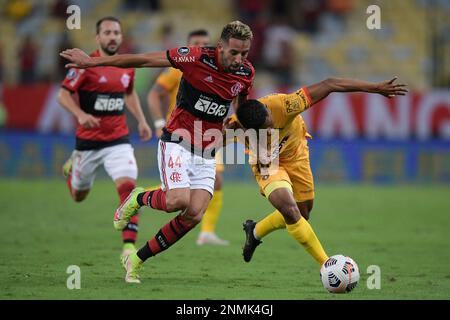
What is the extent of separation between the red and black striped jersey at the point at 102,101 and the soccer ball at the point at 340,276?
373 cm

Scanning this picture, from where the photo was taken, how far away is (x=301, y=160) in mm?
9195

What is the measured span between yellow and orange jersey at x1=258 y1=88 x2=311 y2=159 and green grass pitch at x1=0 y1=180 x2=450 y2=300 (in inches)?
51.6

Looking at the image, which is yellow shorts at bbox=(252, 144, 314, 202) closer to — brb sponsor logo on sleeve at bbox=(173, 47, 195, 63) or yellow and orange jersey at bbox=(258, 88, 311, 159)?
yellow and orange jersey at bbox=(258, 88, 311, 159)

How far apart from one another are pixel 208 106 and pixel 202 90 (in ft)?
0.54

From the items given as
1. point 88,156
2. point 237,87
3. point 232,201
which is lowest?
point 232,201

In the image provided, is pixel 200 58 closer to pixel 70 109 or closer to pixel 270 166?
pixel 270 166

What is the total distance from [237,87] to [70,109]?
256 cm

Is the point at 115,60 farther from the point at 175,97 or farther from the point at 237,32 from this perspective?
the point at 175,97

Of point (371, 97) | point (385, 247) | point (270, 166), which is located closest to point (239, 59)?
point (270, 166)

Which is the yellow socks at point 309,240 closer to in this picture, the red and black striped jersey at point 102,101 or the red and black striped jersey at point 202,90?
the red and black striped jersey at point 202,90

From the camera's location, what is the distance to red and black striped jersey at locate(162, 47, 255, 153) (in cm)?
813

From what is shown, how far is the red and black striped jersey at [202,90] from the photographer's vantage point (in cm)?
813

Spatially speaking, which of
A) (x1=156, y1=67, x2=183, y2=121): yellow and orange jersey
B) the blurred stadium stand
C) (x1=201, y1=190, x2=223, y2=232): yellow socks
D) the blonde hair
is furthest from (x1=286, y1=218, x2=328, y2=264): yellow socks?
the blurred stadium stand

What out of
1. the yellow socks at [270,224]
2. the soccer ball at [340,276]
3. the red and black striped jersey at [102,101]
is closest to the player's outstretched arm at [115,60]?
the yellow socks at [270,224]
